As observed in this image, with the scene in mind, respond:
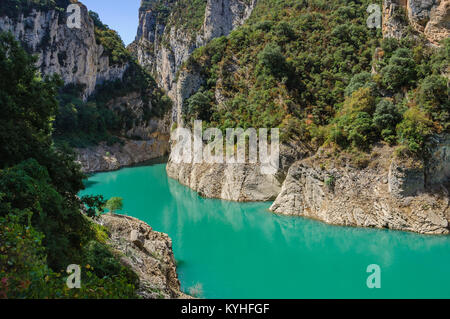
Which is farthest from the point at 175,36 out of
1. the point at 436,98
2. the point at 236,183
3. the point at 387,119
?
the point at 436,98

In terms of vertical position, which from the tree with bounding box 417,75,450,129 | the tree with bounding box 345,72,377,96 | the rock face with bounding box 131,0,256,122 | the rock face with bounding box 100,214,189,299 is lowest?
the rock face with bounding box 100,214,189,299

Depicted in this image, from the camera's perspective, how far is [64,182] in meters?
9.42

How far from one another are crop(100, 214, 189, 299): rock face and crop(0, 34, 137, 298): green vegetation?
93cm

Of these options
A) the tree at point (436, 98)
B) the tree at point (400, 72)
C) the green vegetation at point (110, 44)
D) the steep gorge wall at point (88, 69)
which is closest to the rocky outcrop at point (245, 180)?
the tree at point (400, 72)

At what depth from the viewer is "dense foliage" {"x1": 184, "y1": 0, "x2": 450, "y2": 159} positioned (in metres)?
20.8

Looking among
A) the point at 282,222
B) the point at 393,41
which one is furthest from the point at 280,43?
the point at 282,222

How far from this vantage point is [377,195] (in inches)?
779

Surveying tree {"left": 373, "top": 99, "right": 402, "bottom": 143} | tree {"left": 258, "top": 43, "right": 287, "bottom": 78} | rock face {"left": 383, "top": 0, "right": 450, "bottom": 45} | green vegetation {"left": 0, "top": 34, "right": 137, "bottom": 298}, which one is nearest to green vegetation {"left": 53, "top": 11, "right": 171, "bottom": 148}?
tree {"left": 258, "top": 43, "right": 287, "bottom": 78}

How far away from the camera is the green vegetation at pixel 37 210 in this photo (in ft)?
16.4

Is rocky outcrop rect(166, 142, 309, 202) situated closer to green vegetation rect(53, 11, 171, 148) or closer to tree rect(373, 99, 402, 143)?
tree rect(373, 99, 402, 143)

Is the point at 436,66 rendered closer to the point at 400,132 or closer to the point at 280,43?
the point at 400,132

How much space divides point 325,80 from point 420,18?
8.30 m

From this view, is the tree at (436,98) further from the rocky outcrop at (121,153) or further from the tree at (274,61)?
the rocky outcrop at (121,153)

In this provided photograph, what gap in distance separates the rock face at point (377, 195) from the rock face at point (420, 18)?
10.0 meters
